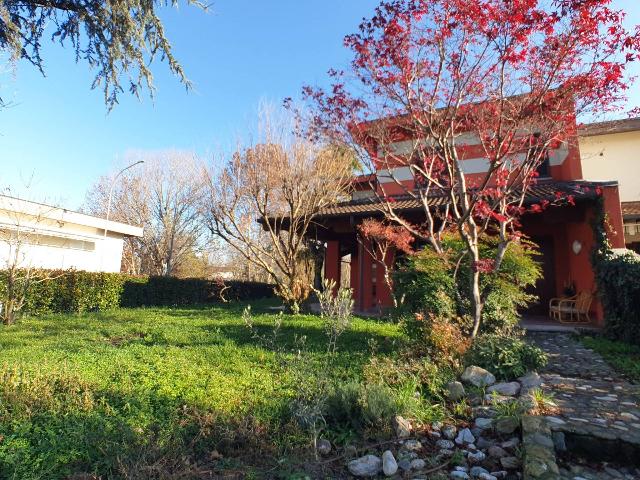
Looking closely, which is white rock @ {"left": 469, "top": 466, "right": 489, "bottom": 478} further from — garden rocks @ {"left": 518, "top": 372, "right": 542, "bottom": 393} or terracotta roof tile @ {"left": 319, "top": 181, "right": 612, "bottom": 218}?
terracotta roof tile @ {"left": 319, "top": 181, "right": 612, "bottom": 218}

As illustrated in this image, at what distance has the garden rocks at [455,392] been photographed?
12.7 ft

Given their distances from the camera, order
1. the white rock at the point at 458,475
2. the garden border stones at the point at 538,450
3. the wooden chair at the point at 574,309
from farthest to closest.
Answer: the wooden chair at the point at 574,309 → the white rock at the point at 458,475 → the garden border stones at the point at 538,450

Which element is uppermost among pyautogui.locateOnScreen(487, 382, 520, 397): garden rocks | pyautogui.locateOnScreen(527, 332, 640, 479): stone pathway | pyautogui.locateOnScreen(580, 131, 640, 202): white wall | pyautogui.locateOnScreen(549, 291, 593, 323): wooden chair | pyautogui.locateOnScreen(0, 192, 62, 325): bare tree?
pyautogui.locateOnScreen(580, 131, 640, 202): white wall

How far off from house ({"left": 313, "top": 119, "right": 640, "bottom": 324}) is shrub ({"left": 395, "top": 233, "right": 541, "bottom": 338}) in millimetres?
2299

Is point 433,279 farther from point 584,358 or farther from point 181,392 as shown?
point 181,392

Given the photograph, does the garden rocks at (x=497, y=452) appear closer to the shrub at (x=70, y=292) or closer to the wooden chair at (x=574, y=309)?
the wooden chair at (x=574, y=309)

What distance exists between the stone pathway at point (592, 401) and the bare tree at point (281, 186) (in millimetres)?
6201

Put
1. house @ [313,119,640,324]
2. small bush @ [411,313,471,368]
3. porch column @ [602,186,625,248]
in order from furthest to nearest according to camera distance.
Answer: house @ [313,119,640,324]
porch column @ [602,186,625,248]
small bush @ [411,313,471,368]

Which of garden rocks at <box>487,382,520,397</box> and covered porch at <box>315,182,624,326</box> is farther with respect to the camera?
covered porch at <box>315,182,624,326</box>

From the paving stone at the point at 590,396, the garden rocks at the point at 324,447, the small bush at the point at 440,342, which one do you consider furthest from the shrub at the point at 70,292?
the paving stone at the point at 590,396

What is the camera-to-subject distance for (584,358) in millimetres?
5609

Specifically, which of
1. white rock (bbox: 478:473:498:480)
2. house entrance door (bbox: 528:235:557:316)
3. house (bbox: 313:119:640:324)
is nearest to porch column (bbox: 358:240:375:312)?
house (bbox: 313:119:640:324)

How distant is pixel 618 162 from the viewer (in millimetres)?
12297

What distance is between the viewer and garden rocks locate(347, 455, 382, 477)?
2701mm
